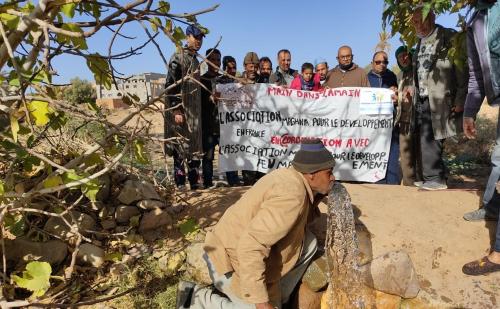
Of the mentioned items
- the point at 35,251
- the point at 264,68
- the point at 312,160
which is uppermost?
the point at 264,68

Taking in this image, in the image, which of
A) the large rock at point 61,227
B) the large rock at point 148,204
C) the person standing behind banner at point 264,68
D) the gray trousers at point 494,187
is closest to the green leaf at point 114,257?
the large rock at point 61,227

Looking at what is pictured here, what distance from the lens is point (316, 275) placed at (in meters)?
3.10

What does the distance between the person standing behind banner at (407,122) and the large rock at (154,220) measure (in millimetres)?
3006

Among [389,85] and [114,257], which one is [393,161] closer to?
[389,85]

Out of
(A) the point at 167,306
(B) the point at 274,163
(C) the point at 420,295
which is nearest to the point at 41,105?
(A) the point at 167,306

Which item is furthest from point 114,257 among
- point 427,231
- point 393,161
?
point 393,161

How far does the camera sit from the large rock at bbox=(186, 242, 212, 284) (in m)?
3.36

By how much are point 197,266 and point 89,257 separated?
0.94m

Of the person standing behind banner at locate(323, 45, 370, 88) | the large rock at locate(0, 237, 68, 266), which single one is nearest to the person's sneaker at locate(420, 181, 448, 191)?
the person standing behind banner at locate(323, 45, 370, 88)

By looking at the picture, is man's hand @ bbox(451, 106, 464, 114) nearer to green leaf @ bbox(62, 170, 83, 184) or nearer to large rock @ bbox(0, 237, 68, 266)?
green leaf @ bbox(62, 170, 83, 184)

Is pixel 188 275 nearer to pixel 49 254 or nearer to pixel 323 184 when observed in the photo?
pixel 49 254

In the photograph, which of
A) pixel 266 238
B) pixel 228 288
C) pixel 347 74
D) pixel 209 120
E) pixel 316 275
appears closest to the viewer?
pixel 266 238

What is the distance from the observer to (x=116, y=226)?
12.3ft

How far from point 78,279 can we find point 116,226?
62 cm
